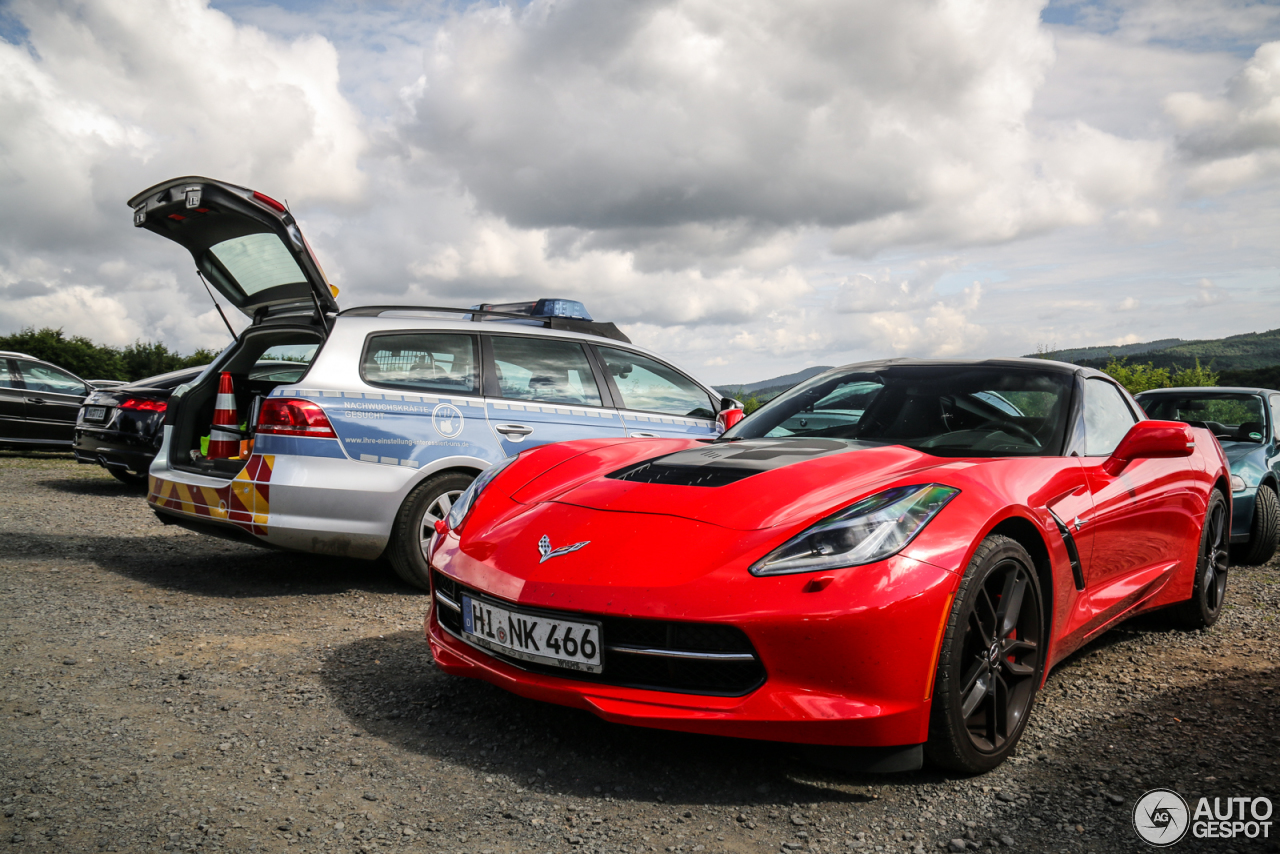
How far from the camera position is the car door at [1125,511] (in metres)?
3.26

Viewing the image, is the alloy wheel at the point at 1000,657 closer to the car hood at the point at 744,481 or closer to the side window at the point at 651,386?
the car hood at the point at 744,481

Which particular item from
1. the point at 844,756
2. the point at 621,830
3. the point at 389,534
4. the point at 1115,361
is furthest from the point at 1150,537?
the point at 1115,361

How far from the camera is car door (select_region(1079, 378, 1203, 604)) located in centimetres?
326

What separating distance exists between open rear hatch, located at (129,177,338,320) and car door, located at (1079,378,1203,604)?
393 cm

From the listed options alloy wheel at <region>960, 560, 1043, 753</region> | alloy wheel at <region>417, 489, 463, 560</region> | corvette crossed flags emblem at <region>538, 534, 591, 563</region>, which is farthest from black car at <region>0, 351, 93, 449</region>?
alloy wheel at <region>960, 560, 1043, 753</region>

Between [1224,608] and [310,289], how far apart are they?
556 centimetres

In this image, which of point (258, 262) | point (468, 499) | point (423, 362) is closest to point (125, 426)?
point (258, 262)

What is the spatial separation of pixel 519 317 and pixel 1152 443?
366 centimetres

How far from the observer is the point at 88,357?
35281mm

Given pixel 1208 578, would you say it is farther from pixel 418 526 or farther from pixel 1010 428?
pixel 418 526

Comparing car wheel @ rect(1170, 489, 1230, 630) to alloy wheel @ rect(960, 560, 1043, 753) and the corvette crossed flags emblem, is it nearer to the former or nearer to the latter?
alloy wheel @ rect(960, 560, 1043, 753)

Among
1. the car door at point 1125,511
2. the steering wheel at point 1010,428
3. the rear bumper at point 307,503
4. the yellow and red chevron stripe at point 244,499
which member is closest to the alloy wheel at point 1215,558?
the car door at point 1125,511

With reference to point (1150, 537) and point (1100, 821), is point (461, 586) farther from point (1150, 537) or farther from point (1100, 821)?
point (1150, 537)

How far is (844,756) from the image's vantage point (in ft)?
7.69
